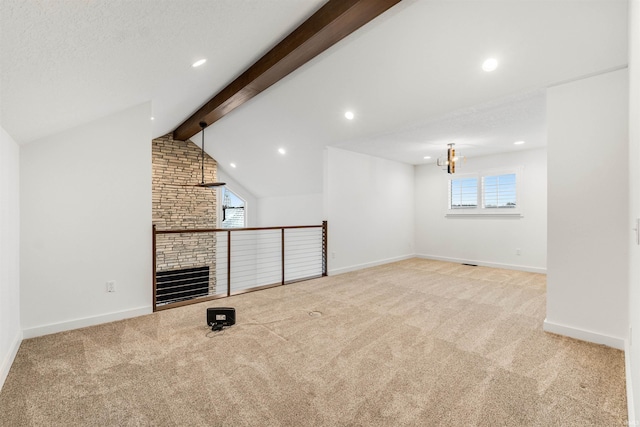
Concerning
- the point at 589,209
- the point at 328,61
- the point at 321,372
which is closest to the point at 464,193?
the point at 589,209

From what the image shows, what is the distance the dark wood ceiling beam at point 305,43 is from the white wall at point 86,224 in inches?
46.3

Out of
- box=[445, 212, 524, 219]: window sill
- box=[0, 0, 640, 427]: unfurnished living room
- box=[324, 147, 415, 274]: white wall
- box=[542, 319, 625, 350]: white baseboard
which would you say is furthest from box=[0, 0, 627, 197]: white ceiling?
box=[542, 319, 625, 350]: white baseboard

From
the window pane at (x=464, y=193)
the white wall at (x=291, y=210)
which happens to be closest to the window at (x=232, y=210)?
the white wall at (x=291, y=210)

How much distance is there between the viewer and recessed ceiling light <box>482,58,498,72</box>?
8.86 feet

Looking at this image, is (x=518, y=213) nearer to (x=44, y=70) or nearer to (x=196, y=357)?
(x=196, y=357)

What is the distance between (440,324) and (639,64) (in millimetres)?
2443

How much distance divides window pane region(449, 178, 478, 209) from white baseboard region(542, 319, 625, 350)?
158 inches

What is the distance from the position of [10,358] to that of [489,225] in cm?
717

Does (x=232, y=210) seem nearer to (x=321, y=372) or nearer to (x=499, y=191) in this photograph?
(x=499, y=191)

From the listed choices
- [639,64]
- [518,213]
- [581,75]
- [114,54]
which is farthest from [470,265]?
[114,54]

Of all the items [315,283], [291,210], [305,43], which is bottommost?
[315,283]

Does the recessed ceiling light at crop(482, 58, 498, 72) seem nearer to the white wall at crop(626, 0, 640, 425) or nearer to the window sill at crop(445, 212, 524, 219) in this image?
the white wall at crop(626, 0, 640, 425)

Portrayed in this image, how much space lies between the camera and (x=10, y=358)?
2141 mm

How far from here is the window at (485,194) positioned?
575 cm
